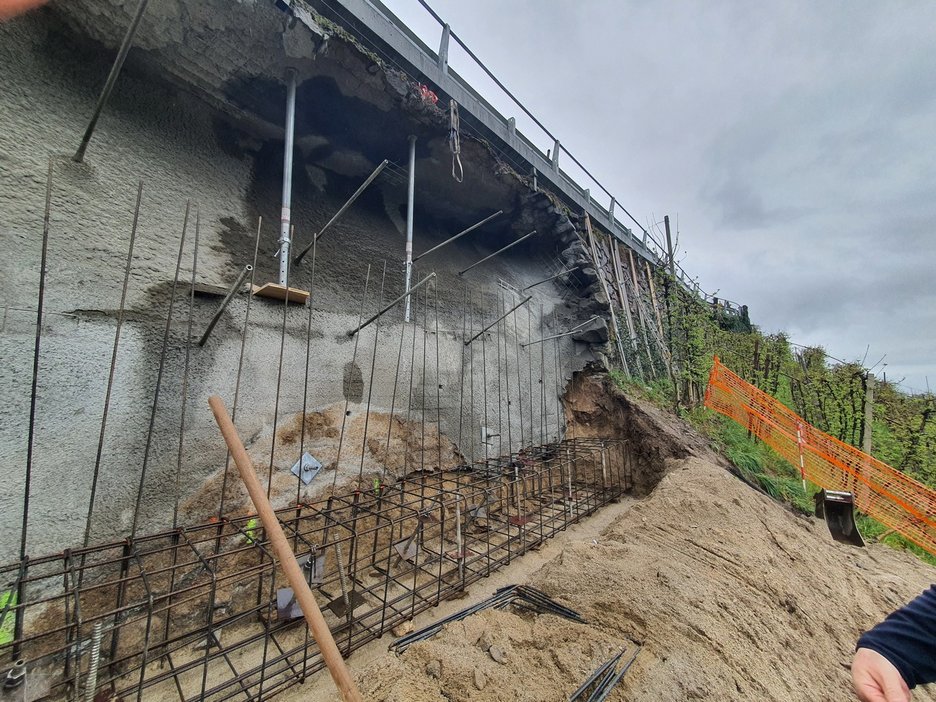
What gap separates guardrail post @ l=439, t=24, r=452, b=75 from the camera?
561 centimetres

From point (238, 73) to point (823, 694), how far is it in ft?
22.5

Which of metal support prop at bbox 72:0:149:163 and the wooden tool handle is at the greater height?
metal support prop at bbox 72:0:149:163

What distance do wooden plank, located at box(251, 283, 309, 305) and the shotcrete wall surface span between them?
0.39 feet

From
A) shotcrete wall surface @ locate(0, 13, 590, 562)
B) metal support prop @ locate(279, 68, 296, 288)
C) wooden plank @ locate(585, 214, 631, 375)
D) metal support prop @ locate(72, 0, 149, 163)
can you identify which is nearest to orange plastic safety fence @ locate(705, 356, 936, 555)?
wooden plank @ locate(585, 214, 631, 375)

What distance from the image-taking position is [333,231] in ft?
16.0

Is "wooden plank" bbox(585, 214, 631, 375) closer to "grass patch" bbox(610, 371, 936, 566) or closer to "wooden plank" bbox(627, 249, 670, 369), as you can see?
"grass patch" bbox(610, 371, 936, 566)

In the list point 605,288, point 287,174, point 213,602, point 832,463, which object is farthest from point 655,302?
point 213,602

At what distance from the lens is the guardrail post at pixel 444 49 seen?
18.4 feet

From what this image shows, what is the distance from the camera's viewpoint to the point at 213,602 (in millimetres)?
2012

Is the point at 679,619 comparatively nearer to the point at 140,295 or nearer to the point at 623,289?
the point at 140,295

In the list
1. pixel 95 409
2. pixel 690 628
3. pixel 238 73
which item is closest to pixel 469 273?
pixel 238 73

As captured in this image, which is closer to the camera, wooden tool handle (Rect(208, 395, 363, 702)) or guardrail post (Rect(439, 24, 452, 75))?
wooden tool handle (Rect(208, 395, 363, 702))

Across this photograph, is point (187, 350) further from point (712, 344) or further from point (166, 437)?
point (712, 344)

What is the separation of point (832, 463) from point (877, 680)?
692 centimetres
